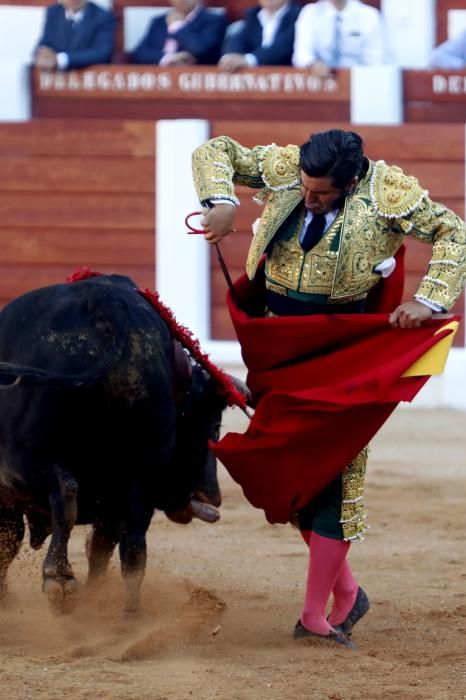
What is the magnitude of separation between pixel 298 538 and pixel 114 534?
59.0 inches

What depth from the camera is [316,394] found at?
11.8 feet

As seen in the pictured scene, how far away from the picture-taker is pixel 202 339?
872cm

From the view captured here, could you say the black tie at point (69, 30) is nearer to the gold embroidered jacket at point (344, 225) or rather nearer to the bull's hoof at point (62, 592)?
the gold embroidered jacket at point (344, 225)

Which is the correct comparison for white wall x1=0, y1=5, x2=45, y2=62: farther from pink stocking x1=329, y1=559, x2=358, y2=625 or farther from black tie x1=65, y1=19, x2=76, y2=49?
pink stocking x1=329, y1=559, x2=358, y2=625

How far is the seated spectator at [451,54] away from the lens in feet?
29.0

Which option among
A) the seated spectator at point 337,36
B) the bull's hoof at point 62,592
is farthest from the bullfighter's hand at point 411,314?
the seated spectator at point 337,36

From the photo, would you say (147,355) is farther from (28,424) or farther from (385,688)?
(385,688)

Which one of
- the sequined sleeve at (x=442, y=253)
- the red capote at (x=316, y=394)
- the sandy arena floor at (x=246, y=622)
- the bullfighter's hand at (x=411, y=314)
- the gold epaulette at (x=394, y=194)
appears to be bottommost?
the sandy arena floor at (x=246, y=622)

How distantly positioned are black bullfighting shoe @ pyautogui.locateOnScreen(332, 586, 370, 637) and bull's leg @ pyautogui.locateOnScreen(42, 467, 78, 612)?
77 centimetres

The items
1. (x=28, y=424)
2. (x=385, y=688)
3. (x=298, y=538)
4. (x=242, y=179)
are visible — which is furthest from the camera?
(x=298, y=538)

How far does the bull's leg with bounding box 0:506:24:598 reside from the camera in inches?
149

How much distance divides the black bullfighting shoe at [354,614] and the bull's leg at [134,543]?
55 centimetres

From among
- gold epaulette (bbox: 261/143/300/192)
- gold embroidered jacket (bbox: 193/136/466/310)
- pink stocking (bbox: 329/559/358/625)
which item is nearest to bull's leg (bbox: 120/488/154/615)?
pink stocking (bbox: 329/559/358/625)

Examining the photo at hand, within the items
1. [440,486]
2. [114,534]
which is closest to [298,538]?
[440,486]
